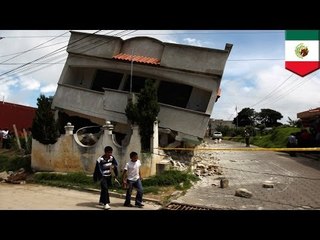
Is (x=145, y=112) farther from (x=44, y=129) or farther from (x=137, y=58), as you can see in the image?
(x=44, y=129)

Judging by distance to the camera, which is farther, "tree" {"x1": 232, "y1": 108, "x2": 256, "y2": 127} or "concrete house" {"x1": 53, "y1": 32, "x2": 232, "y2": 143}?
"tree" {"x1": 232, "y1": 108, "x2": 256, "y2": 127}

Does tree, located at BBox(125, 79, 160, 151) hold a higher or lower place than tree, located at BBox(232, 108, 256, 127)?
lower

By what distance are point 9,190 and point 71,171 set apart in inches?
91.9

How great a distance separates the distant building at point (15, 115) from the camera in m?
21.4

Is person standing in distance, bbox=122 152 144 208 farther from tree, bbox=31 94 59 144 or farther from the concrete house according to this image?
tree, bbox=31 94 59 144

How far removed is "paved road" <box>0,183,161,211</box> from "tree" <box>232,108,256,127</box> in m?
23.4

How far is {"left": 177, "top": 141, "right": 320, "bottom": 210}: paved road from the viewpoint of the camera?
9.13m

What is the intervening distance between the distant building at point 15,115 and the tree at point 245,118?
18775 millimetres

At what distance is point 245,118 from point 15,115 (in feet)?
67.4

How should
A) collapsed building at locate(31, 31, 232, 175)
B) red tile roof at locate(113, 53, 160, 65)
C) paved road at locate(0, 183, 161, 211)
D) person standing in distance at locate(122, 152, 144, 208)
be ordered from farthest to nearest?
red tile roof at locate(113, 53, 160, 65) < collapsed building at locate(31, 31, 232, 175) < person standing in distance at locate(122, 152, 144, 208) < paved road at locate(0, 183, 161, 211)

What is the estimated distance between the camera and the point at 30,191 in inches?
440

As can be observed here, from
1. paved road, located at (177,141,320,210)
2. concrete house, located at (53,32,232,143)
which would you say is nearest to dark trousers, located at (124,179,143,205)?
paved road, located at (177,141,320,210)
